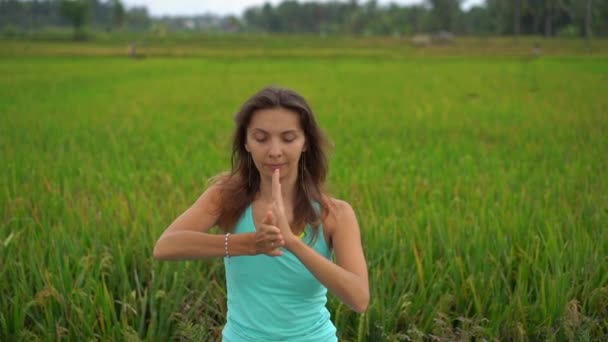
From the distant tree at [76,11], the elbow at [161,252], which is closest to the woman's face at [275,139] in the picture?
the elbow at [161,252]

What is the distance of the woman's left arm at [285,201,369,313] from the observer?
3.94 feet

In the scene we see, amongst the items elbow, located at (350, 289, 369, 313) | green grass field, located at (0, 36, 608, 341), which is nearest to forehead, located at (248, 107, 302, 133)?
elbow, located at (350, 289, 369, 313)

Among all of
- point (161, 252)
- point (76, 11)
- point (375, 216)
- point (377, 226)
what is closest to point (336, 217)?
point (161, 252)

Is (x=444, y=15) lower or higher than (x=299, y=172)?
higher

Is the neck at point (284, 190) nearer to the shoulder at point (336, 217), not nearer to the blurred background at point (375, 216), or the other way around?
the shoulder at point (336, 217)

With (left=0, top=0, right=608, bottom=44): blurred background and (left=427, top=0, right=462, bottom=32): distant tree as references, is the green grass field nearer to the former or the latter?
(left=0, top=0, right=608, bottom=44): blurred background

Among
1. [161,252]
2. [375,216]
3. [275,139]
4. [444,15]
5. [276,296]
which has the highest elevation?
[444,15]

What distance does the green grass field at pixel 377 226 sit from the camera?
7.09 feet

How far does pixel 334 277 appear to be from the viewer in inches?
48.6

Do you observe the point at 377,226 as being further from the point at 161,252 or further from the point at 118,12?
the point at 118,12

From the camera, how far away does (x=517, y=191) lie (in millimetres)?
3855

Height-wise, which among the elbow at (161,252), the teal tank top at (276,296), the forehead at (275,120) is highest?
the forehead at (275,120)

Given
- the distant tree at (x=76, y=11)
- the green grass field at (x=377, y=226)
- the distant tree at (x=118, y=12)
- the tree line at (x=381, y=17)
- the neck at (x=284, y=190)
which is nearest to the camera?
the neck at (x=284, y=190)

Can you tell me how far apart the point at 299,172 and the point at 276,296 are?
0.26m
